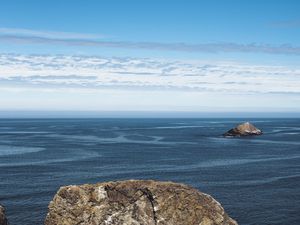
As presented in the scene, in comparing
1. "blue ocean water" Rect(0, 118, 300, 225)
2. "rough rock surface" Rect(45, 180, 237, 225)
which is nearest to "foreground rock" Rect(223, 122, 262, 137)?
"blue ocean water" Rect(0, 118, 300, 225)

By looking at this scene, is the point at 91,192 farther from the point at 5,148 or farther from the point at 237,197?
the point at 5,148

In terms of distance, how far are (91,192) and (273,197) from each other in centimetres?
3966

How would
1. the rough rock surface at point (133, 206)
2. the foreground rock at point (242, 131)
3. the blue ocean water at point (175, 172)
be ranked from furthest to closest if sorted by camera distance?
the foreground rock at point (242, 131)
the blue ocean water at point (175, 172)
the rough rock surface at point (133, 206)

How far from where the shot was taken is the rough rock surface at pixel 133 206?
108 ft

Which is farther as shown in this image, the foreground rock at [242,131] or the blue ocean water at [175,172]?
the foreground rock at [242,131]

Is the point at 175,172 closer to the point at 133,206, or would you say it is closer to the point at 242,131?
the point at 133,206

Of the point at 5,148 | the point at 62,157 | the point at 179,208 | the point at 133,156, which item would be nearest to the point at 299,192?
the point at 179,208

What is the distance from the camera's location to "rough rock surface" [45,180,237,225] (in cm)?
3281

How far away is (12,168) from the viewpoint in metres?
94.0

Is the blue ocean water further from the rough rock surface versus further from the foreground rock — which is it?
the foreground rock

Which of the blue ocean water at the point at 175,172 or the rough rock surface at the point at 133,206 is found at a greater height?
the rough rock surface at the point at 133,206

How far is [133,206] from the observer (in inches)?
1299

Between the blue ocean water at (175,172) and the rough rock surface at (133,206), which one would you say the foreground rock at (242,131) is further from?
the rough rock surface at (133,206)

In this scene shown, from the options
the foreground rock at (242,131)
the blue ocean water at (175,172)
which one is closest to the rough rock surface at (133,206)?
the blue ocean water at (175,172)
